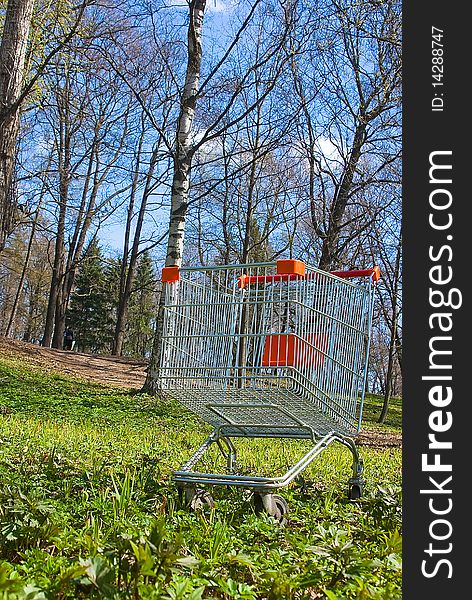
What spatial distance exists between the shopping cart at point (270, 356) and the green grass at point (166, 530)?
0.35 metres

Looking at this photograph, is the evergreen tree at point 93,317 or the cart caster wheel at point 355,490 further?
the evergreen tree at point 93,317

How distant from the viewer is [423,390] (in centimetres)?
276

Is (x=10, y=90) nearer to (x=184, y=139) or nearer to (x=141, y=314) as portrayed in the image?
(x=184, y=139)

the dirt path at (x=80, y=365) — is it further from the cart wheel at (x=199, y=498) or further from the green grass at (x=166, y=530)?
the cart wheel at (x=199, y=498)

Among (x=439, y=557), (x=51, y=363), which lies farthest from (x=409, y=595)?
(x=51, y=363)

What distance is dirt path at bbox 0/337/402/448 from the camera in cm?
1828

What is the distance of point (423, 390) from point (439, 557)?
2.04 ft

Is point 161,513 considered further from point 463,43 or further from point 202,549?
point 463,43

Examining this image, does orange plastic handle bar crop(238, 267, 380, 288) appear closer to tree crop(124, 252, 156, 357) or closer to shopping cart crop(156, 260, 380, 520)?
shopping cart crop(156, 260, 380, 520)

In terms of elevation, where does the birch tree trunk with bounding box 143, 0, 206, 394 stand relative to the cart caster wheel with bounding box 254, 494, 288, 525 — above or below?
above

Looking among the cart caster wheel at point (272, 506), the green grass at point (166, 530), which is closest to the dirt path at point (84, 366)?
the green grass at point (166, 530)

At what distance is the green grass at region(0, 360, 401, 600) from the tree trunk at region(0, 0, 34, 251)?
314 centimetres

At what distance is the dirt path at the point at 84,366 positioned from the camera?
18281 mm

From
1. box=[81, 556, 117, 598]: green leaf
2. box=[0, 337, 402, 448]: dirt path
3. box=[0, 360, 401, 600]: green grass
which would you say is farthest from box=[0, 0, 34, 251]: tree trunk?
box=[0, 337, 402, 448]: dirt path
